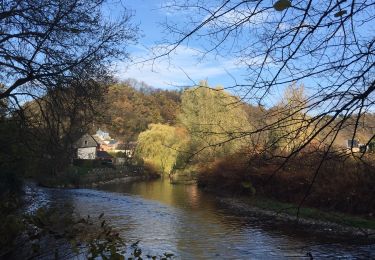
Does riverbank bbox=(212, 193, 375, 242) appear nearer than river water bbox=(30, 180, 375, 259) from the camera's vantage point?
No

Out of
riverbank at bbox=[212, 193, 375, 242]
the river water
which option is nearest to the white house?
riverbank at bbox=[212, 193, 375, 242]

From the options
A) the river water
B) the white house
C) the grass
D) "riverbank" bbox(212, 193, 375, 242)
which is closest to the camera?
the river water

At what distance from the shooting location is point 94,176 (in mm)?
38688

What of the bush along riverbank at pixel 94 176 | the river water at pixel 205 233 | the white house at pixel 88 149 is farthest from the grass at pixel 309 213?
the white house at pixel 88 149

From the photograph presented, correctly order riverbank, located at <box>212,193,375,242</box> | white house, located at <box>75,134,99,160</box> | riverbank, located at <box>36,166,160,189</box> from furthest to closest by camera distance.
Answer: white house, located at <box>75,134,99,160</box>
riverbank, located at <box>36,166,160,189</box>
riverbank, located at <box>212,193,375,242</box>

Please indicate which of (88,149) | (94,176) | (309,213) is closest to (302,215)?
(309,213)

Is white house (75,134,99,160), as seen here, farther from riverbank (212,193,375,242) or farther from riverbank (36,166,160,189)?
riverbank (212,193,375,242)

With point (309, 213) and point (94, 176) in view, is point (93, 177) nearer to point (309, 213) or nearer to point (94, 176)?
point (94, 176)

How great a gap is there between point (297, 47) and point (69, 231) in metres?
4.02

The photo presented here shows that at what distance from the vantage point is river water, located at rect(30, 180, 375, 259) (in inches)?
455

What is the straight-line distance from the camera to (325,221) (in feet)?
59.3

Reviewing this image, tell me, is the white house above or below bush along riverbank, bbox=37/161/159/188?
above

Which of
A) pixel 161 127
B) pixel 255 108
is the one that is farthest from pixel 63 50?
pixel 161 127

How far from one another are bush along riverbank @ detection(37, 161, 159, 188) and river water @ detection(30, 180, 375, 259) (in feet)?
18.5
